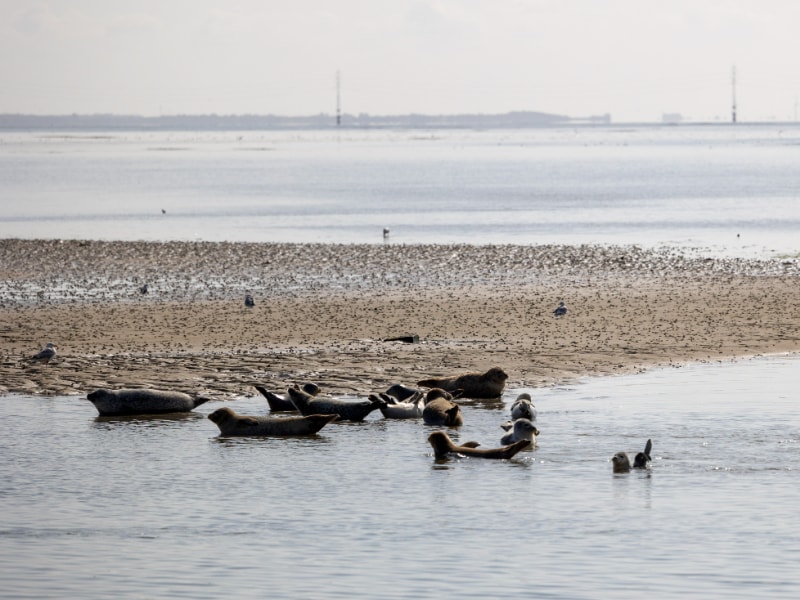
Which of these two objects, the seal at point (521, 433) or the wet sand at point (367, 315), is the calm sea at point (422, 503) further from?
the wet sand at point (367, 315)

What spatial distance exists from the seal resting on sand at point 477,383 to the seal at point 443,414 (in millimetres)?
1908

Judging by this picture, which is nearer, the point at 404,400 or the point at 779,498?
the point at 779,498

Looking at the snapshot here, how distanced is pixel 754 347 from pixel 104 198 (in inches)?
2206

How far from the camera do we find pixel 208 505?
13258mm

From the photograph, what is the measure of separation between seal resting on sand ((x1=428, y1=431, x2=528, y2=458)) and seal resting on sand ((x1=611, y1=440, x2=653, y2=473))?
107 centimetres

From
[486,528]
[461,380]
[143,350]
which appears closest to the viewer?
[486,528]

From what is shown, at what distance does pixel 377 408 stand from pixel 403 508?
442 cm

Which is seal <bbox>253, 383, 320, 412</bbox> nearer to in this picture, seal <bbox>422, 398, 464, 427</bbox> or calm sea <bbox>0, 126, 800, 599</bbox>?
calm sea <bbox>0, 126, 800, 599</bbox>

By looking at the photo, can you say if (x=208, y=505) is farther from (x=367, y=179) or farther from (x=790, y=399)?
(x=367, y=179)

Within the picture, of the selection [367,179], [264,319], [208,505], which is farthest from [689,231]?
[367,179]

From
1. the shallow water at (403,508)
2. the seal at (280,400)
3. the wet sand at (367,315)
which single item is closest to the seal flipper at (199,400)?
the shallow water at (403,508)

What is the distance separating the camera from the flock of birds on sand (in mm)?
15148

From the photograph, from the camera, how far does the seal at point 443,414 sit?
16.7 metres

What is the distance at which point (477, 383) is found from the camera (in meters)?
18.8
